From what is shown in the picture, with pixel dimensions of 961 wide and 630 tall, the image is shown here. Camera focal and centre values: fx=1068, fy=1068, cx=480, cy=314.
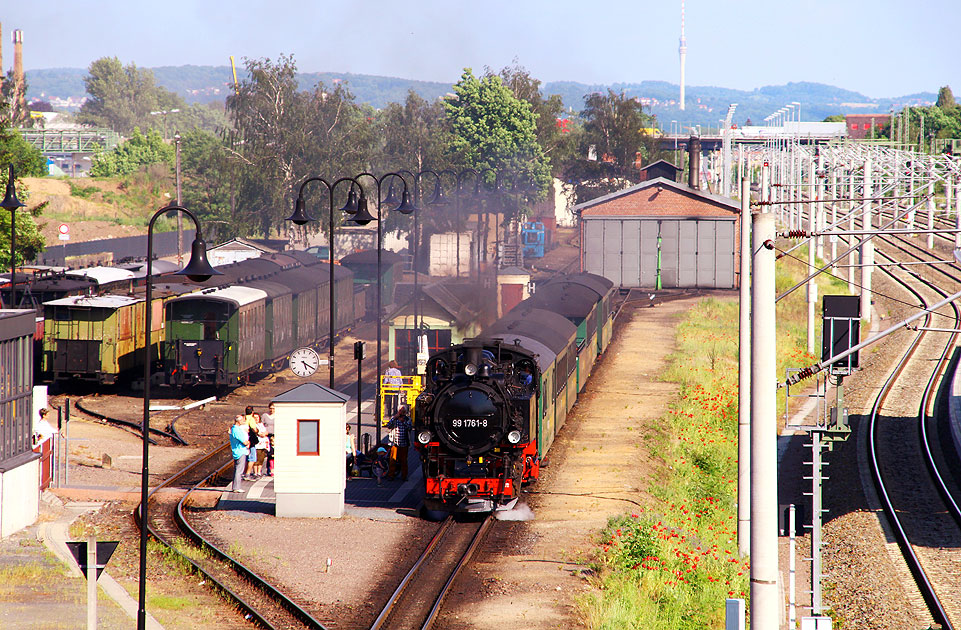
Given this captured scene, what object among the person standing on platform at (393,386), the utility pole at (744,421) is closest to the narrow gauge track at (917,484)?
the utility pole at (744,421)

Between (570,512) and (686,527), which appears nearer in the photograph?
(686,527)

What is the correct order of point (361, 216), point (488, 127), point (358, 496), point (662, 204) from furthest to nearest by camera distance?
point (488, 127) → point (662, 204) → point (361, 216) → point (358, 496)

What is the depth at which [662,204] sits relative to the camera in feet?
215

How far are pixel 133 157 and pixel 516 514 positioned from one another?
9959 centimetres

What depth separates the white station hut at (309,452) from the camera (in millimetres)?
21141

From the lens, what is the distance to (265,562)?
18516 mm

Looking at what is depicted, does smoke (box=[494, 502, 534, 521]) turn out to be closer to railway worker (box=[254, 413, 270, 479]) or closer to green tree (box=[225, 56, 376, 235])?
railway worker (box=[254, 413, 270, 479])

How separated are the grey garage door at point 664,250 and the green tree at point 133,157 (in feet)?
189

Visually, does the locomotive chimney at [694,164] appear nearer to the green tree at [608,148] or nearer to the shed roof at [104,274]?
the green tree at [608,148]

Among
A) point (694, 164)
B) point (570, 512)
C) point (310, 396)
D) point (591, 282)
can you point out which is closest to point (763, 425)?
point (570, 512)

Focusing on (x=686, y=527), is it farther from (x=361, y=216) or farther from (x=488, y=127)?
(x=488, y=127)

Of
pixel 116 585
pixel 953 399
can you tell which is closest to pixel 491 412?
pixel 116 585

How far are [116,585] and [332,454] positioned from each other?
5.28 meters

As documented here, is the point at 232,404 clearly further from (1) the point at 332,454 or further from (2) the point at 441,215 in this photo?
(2) the point at 441,215
